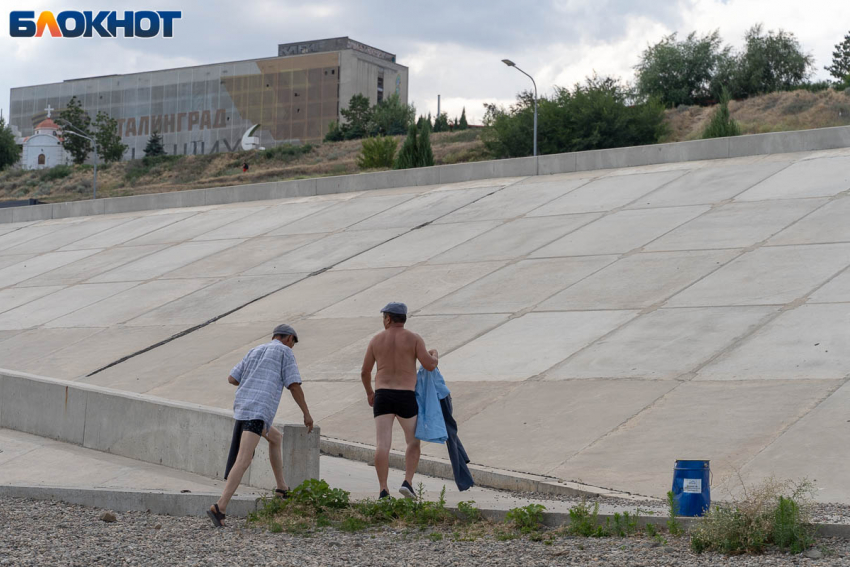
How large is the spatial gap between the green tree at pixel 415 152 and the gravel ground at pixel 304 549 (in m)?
29.4

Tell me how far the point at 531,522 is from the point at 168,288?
14365 mm

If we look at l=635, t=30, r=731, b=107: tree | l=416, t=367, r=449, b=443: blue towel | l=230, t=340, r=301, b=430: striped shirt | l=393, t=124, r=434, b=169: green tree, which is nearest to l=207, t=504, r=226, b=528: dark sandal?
l=230, t=340, r=301, b=430: striped shirt

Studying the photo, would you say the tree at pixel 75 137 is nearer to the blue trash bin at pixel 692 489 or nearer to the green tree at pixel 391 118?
the green tree at pixel 391 118

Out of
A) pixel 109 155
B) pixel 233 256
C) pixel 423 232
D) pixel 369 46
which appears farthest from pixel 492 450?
pixel 369 46

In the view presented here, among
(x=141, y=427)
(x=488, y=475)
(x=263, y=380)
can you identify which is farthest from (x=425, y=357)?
(x=141, y=427)

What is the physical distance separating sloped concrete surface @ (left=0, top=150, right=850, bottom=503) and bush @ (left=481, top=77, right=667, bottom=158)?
23.3 metres

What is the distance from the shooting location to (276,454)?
7395 millimetres

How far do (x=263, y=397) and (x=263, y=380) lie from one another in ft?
0.43

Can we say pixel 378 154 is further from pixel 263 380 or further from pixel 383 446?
pixel 263 380

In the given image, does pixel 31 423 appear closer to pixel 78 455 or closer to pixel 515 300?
pixel 78 455

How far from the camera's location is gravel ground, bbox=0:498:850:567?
5590mm

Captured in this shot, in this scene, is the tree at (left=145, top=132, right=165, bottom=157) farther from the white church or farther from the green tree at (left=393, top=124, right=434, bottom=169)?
the green tree at (left=393, top=124, right=434, bottom=169)

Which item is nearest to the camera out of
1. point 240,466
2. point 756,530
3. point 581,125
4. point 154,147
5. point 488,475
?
point 756,530

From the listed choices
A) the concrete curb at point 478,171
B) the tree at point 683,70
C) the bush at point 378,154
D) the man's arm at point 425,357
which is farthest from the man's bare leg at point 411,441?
the tree at point 683,70
